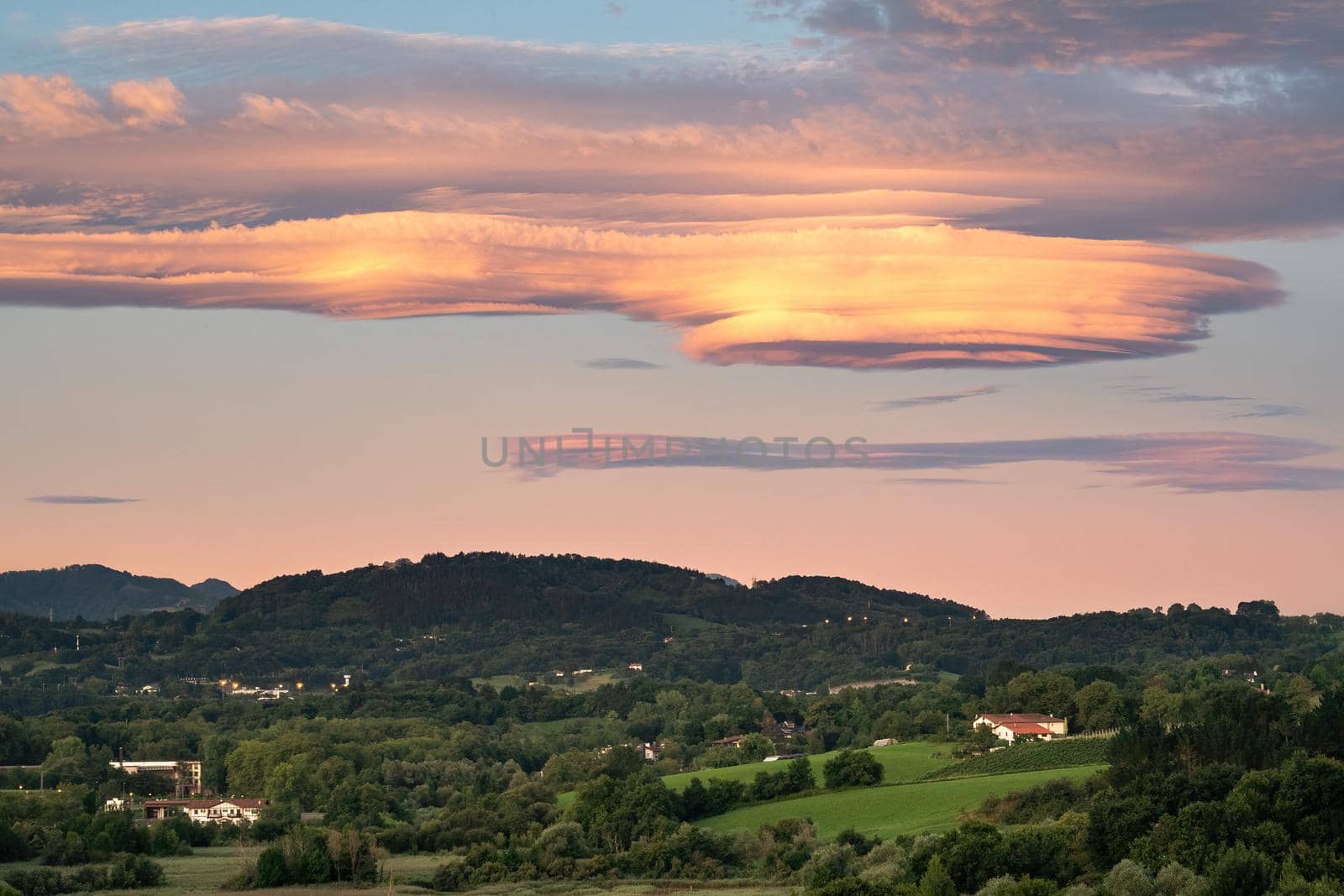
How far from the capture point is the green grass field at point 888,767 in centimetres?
10362

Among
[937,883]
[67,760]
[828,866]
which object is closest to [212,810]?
[67,760]

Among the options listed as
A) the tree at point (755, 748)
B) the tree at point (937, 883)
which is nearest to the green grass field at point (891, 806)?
the tree at point (937, 883)

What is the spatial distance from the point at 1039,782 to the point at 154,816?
53932 millimetres

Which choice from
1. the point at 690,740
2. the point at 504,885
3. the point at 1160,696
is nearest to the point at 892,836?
the point at 504,885

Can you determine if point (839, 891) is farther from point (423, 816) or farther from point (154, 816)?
point (154, 816)

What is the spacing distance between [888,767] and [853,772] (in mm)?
6422

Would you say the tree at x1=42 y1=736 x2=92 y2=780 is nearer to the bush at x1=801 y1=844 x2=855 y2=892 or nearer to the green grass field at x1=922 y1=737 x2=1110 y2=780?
the green grass field at x1=922 y1=737 x2=1110 y2=780

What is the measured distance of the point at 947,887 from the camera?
61.6 metres

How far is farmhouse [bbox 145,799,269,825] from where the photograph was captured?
108 meters

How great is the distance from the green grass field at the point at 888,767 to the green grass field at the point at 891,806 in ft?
17.3

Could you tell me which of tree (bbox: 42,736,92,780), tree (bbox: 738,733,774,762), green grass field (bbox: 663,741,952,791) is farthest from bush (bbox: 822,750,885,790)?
tree (bbox: 42,736,92,780)

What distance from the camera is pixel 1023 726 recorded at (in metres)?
112

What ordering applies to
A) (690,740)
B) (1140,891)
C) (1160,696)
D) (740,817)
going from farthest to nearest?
(690,740) → (1160,696) → (740,817) → (1140,891)

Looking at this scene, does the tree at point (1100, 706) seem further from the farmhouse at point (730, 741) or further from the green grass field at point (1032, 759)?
the farmhouse at point (730, 741)
